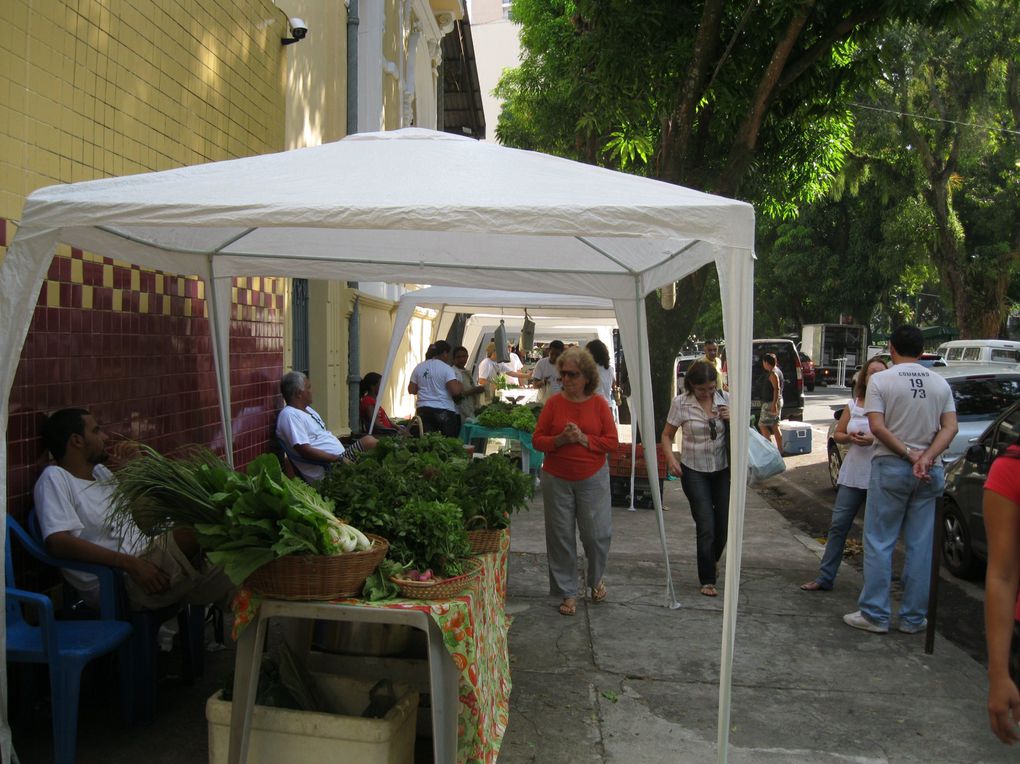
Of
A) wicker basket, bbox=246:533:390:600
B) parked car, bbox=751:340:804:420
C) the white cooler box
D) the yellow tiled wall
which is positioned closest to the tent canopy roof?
the yellow tiled wall

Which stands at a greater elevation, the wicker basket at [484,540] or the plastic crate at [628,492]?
the wicker basket at [484,540]

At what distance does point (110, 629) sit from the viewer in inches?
157

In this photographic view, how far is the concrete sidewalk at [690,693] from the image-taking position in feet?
14.1

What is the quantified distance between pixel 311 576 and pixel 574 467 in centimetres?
315

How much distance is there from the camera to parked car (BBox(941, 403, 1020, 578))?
23.9 ft

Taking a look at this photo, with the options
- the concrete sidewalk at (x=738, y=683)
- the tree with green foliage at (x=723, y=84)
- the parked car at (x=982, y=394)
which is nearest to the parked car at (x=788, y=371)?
the tree with green foliage at (x=723, y=84)

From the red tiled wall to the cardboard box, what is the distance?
1.66 m

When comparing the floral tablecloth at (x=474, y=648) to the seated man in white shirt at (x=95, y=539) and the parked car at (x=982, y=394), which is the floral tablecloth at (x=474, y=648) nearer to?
the seated man in white shirt at (x=95, y=539)

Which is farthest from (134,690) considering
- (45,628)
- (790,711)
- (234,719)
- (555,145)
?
(555,145)

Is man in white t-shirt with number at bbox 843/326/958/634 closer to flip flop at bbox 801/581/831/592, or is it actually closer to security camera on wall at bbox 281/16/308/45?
flip flop at bbox 801/581/831/592

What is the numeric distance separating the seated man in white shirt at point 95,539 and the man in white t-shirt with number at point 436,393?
625cm

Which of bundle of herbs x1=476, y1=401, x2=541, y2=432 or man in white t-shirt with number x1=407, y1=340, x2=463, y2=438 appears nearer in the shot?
bundle of herbs x1=476, y1=401, x2=541, y2=432

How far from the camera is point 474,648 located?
11.6ft

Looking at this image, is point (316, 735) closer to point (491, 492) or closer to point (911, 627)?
point (491, 492)
